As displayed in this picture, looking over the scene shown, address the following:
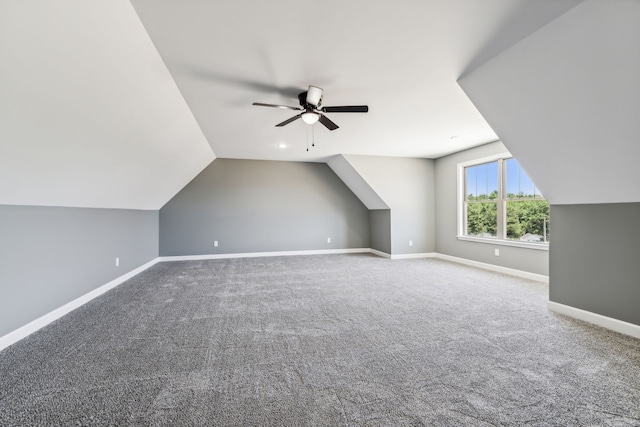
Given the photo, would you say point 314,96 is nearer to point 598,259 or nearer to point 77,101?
point 77,101

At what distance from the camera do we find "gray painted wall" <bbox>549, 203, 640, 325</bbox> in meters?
2.39

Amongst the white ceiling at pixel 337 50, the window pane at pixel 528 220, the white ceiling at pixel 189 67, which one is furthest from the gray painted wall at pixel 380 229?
the white ceiling at pixel 189 67

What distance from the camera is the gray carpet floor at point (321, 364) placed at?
4.73 feet

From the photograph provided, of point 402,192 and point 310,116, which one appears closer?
point 310,116

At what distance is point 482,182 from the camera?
5137 mm

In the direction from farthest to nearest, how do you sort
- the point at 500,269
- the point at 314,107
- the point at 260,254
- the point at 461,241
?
the point at 260,254 → the point at 461,241 → the point at 500,269 → the point at 314,107

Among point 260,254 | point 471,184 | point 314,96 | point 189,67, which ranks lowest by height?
point 260,254

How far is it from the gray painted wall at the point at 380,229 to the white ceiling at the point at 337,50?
9.51ft

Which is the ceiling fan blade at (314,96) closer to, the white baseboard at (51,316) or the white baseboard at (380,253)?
the white baseboard at (51,316)

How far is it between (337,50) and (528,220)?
13.7 feet

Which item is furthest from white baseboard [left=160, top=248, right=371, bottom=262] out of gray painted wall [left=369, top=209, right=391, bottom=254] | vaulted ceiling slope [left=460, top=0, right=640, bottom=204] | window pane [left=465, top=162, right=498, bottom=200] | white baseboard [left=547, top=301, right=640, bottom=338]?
vaulted ceiling slope [left=460, top=0, right=640, bottom=204]

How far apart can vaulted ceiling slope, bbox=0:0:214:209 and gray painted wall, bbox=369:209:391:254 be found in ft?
15.0

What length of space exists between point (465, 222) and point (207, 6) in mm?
5622

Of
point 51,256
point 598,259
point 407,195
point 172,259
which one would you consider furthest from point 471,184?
point 172,259
